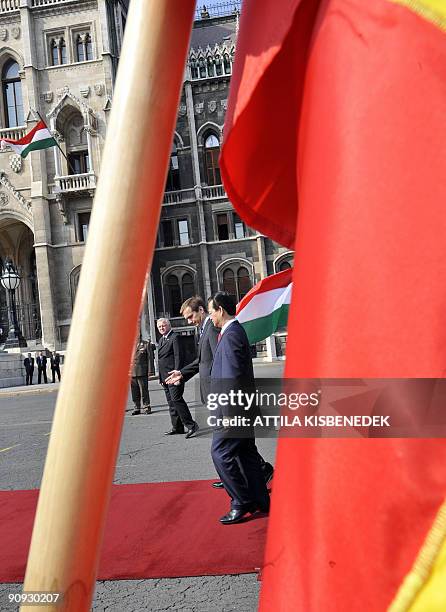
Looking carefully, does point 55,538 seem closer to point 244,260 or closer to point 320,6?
point 320,6

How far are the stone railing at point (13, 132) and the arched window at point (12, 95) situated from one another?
0.77m

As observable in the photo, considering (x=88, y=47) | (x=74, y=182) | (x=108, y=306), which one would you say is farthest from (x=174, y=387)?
(x=88, y=47)

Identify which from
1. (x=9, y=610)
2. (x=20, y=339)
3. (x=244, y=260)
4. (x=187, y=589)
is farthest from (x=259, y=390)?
(x=244, y=260)

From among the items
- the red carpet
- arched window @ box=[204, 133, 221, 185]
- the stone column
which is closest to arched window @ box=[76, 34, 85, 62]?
the stone column

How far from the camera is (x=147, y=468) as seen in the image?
496 cm

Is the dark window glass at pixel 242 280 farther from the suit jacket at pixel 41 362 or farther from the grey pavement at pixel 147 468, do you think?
the grey pavement at pixel 147 468

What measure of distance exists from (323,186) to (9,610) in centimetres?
235

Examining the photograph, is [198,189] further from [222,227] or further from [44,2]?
[44,2]

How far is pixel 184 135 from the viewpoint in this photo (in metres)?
26.8

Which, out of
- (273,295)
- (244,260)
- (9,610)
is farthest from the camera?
(244,260)

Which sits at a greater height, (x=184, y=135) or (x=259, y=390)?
(x=184, y=135)

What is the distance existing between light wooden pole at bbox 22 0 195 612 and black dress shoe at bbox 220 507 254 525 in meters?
2.79

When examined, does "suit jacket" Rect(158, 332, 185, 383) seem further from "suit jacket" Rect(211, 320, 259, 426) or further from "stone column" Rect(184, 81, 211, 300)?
"stone column" Rect(184, 81, 211, 300)

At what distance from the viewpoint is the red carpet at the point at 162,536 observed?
262 cm
